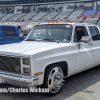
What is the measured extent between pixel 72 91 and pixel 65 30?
5.68ft

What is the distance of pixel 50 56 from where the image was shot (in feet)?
12.2

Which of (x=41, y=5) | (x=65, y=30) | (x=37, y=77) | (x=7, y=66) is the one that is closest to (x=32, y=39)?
(x=65, y=30)

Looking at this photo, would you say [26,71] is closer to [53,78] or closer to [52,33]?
[53,78]

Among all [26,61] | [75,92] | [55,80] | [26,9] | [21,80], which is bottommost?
[75,92]

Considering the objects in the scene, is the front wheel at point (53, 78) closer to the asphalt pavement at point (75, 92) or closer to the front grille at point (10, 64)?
the asphalt pavement at point (75, 92)

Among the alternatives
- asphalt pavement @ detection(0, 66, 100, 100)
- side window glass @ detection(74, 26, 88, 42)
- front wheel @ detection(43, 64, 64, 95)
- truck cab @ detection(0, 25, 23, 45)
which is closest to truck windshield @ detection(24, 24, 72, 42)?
side window glass @ detection(74, 26, 88, 42)

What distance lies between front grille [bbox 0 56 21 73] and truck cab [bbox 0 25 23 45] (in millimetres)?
4791

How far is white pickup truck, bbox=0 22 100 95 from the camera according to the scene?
339 centimetres

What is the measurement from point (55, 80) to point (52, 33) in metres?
1.53

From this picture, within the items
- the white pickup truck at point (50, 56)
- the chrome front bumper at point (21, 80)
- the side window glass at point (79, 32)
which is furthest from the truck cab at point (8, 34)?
the chrome front bumper at point (21, 80)

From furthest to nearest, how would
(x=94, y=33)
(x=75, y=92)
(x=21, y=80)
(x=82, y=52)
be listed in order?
(x=94, y=33)
(x=82, y=52)
(x=75, y=92)
(x=21, y=80)

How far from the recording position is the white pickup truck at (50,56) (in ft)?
11.1

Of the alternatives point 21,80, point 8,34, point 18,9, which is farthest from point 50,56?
point 18,9

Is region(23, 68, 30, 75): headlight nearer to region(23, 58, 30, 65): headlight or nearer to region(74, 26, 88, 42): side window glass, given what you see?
region(23, 58, 30, 65): headlight
